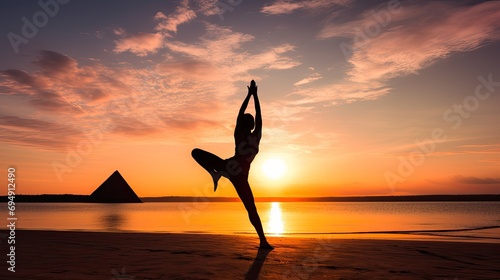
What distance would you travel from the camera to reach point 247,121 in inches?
380

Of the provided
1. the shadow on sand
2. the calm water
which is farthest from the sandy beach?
the calm water

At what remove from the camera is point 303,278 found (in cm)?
618

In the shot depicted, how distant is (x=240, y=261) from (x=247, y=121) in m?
3.46

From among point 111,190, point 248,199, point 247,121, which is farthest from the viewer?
point 111,190

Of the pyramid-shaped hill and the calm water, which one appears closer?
the calm water

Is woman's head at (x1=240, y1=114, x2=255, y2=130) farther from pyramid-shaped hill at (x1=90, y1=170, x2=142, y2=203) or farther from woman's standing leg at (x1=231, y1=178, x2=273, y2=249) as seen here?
pyramid-shaped hill at (x1=90, y1=170, x2=142, y2=203)

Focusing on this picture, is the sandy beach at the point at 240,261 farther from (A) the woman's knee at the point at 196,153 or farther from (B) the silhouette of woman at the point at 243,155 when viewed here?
(A) the woman's knee at the point at 196,153

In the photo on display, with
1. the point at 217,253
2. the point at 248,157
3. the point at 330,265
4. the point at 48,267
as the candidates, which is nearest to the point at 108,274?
the point at 48,267

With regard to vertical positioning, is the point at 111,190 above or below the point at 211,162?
above

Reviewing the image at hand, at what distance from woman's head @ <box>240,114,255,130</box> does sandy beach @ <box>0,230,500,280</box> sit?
9.80ft

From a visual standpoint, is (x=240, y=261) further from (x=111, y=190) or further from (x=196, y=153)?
(x=111, y=190)

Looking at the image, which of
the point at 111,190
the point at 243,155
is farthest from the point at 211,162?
the point at 111,190

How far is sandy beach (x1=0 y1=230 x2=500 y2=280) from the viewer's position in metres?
6.38

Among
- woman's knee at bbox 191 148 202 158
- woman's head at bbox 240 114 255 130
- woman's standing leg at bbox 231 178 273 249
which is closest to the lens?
woman's knee at bbox 191 148 202 158
